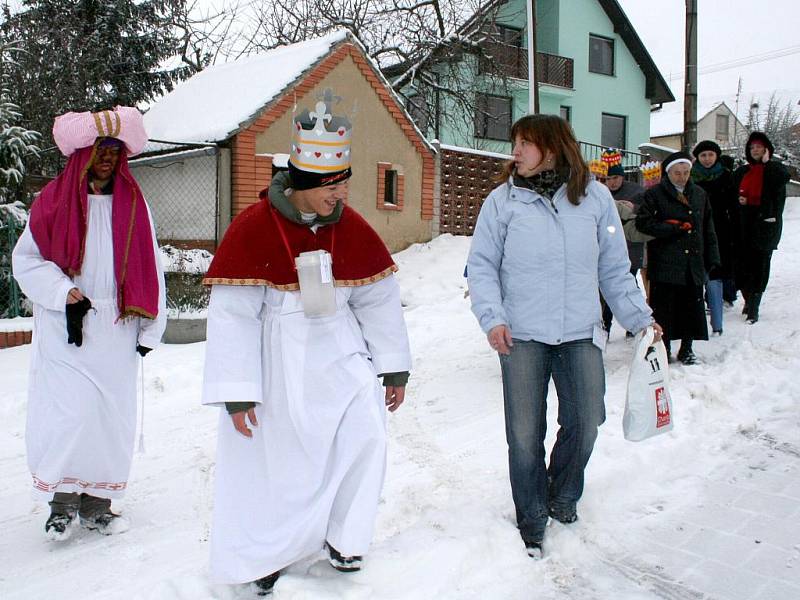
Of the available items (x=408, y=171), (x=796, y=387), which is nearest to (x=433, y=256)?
(x=408, y=171)

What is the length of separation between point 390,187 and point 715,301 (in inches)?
381

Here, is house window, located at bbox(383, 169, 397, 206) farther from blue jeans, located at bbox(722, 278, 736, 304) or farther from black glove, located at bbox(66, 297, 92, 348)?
black glove, located at bbox(66, 297, 92, 348)

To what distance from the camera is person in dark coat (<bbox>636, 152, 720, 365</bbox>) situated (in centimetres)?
631

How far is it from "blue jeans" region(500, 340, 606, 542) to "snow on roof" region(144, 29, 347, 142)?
11.0m

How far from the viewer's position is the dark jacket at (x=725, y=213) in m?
8.20

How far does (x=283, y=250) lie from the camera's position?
298 centimetres

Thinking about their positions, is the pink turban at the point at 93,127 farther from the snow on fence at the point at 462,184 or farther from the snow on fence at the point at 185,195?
the snow on fence at the point at 462,184

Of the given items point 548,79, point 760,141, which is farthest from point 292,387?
point 548,79

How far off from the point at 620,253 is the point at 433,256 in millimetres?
11548

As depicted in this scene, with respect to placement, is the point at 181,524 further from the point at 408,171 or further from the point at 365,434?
the point at 408,171

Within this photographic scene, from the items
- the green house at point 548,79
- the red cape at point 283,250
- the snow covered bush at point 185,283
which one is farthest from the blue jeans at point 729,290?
the green house at point 548,79

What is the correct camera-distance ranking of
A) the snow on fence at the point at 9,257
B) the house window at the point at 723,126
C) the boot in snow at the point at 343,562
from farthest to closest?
the house window at the point at 723,126
the snow on fence at the point at 9,257
the boot in snow at the point at 343,562

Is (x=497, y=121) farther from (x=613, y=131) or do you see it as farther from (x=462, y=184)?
(x=462, y=184)

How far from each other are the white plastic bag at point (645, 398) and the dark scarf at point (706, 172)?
15.7ft
